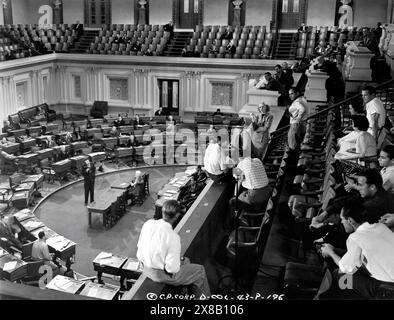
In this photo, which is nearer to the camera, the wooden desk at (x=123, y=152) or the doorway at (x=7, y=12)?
the wooden desk at (x=123, y=152)

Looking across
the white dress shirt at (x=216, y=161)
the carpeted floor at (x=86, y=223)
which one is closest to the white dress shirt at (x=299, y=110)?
the white dress shirt at (x=216, y=161)

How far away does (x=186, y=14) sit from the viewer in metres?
28.0

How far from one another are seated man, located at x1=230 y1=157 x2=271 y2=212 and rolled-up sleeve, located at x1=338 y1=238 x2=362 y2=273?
3098mm

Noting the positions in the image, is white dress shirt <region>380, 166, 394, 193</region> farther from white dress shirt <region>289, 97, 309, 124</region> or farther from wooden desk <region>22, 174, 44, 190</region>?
wooden desk <region>22, 174, 44, 190</region>

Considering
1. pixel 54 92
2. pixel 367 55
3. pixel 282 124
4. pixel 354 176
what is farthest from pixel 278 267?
pixel 54 92

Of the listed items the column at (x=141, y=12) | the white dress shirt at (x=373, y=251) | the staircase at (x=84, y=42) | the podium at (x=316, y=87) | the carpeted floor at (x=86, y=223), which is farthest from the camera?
the column at (x=141, y=12)

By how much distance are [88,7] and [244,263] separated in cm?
2588

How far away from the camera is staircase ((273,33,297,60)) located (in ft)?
77.5

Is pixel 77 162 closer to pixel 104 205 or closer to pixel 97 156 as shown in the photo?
pixel 97 156

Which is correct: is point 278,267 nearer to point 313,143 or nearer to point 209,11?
point 313,143

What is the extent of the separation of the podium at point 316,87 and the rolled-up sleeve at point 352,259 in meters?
9.13

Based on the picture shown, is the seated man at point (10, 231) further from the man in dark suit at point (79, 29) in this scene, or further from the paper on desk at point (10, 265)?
the man in dark suit at point (79, 29)

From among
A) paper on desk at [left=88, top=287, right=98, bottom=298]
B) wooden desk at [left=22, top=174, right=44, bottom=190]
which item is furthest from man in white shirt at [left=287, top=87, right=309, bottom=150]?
wooden desk at [left=22, top=174, right=44, bottom=190]

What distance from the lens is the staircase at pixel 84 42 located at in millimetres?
26334
